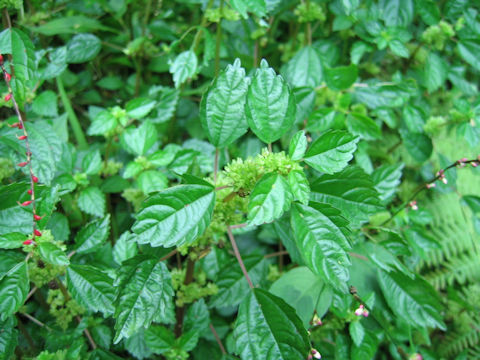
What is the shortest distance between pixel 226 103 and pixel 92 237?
26.5 inches

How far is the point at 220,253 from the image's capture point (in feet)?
5.34

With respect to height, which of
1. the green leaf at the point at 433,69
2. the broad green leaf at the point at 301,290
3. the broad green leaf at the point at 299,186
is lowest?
the broad green leaf at the point at 301,290

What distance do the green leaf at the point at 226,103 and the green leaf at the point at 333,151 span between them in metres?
0.27

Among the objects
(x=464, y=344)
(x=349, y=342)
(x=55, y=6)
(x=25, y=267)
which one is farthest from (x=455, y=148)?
(x=55, y=6)

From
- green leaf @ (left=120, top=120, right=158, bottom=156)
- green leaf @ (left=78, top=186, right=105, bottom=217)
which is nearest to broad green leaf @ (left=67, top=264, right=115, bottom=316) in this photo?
green leaf @ (left=78, top=186, right=105, bottom=217)

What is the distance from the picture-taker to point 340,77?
5.44ft

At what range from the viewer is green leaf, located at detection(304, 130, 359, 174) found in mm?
943

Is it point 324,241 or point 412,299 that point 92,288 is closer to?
point 324,241

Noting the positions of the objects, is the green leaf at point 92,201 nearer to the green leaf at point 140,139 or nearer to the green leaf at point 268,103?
the green leaf at point 140,139

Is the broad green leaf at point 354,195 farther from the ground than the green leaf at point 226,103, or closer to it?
closer to it

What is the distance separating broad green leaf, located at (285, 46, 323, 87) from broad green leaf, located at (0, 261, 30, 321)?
1.42m

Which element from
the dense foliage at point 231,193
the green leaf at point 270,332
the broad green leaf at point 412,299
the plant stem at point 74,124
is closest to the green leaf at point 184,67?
the dense foliage at point 231,193

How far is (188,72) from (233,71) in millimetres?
564

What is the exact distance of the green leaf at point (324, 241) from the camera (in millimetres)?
916
